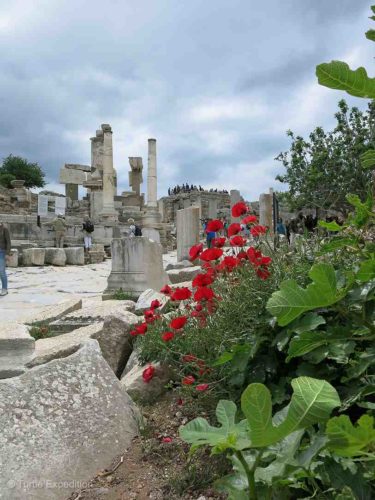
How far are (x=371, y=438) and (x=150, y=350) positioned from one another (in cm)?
205

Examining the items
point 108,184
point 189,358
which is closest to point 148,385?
point 189,358

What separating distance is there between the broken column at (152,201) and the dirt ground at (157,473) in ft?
73.0

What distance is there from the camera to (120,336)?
3213mm

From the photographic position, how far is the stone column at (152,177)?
2788 centimetres

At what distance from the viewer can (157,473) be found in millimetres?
1804

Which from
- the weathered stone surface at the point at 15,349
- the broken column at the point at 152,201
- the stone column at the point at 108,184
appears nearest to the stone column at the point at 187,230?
the weathered stone surface at the point at 15,349

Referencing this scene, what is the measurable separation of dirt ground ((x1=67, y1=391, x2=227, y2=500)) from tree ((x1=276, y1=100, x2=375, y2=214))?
42.5 feet

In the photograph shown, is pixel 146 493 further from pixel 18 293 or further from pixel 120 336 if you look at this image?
pixel 18 293

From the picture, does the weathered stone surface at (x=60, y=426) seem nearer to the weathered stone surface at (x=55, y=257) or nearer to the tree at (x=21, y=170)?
the weathered stone surface at (x=55, y=257)

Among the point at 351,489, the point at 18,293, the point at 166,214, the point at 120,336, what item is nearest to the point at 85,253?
the point at 18,293

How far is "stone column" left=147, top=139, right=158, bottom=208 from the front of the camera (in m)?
27.9

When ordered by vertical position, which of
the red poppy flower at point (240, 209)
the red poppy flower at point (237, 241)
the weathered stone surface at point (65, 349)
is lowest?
the weathered stone surface at point (65, 349)

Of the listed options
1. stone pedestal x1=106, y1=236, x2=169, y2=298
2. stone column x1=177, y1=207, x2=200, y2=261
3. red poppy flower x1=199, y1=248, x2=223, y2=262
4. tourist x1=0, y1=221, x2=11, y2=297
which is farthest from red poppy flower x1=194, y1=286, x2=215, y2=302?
stone column x1=177, y1=207, x2=200, y2=261

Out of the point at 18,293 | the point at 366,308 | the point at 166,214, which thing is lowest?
the point at 18,293
